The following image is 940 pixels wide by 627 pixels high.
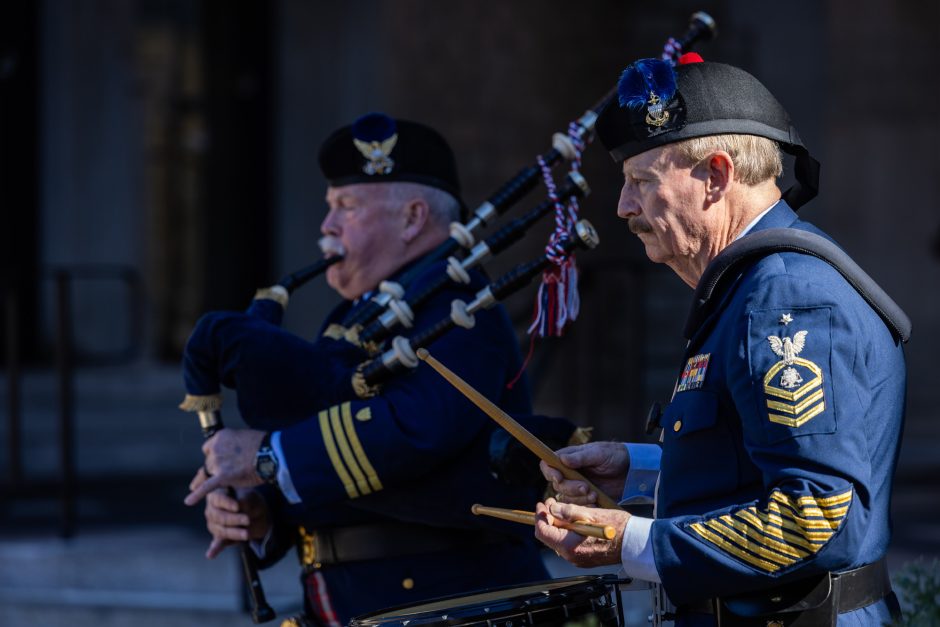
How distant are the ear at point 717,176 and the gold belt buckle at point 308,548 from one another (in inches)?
60.0

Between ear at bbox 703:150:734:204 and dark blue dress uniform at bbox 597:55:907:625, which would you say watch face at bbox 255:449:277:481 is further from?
ear at bbox 703:150:734:204

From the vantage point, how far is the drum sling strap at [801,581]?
2277mm

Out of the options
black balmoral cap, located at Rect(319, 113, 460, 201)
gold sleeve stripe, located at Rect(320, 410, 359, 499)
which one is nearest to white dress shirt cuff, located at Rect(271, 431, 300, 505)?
gold sleeve stripe, located at Rect(320, 410, 359, 499)

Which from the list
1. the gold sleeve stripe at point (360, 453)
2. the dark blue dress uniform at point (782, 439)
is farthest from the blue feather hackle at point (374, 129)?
the dark blue dress uniform at point (782, 439)

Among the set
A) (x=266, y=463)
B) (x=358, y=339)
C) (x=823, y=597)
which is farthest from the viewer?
(x=358, y=339)

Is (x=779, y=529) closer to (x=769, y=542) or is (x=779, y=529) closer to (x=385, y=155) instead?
(x=769, y=542)

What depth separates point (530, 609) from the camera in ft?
8.58

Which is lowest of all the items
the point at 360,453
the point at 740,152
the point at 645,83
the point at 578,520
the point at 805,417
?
the point at 360,453

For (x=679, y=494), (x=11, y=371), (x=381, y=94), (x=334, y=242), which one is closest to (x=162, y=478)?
(x=11, y=371)


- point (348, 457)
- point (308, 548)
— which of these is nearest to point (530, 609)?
point (348, 457)

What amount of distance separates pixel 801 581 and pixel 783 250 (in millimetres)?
511

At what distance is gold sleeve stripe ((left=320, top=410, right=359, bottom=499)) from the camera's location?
126 inches

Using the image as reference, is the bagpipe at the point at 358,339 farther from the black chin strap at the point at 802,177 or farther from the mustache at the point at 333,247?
the black chin strap at the point at 802,177

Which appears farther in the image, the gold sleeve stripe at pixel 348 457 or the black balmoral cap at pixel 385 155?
the black balmoral cap at pixel 385 155
